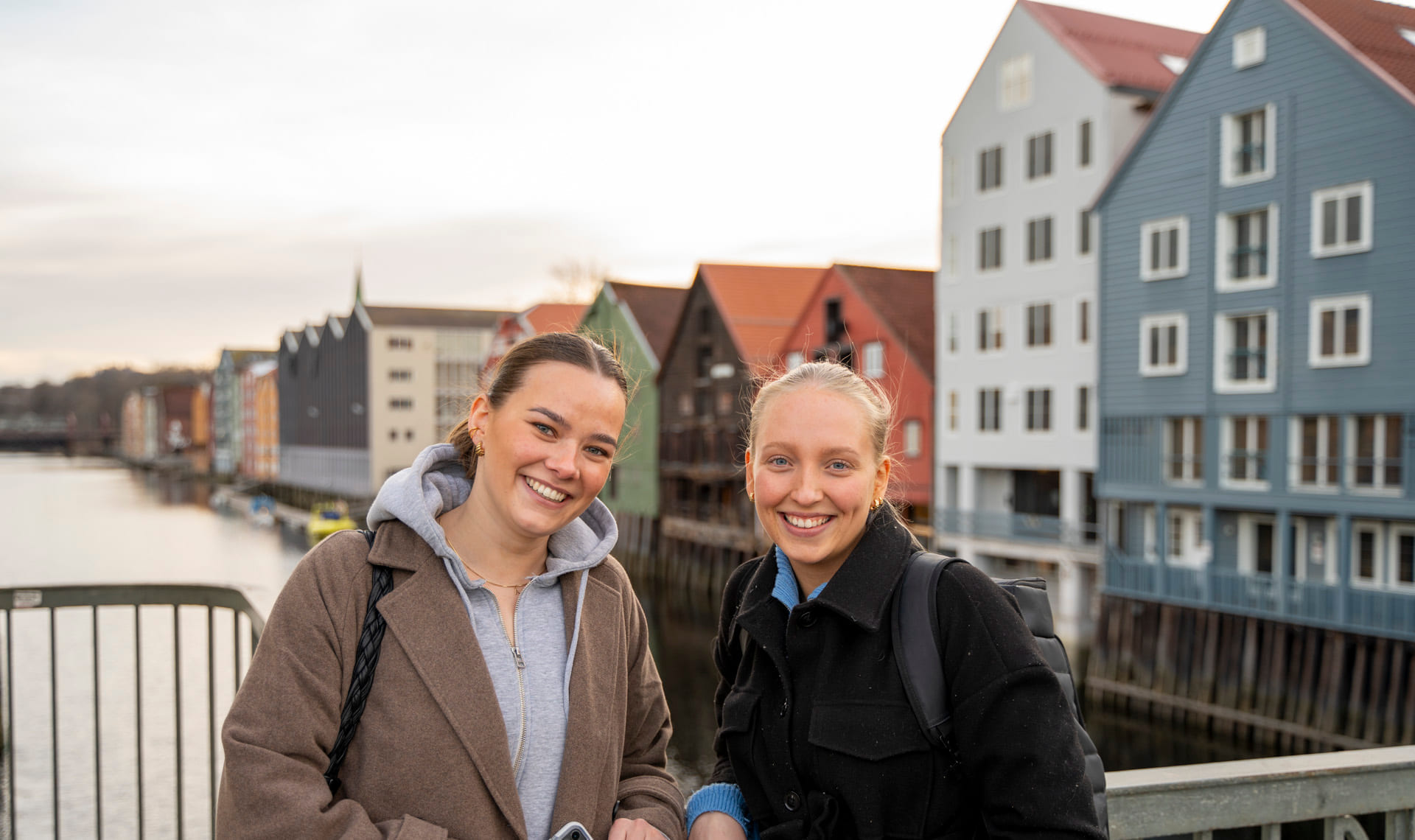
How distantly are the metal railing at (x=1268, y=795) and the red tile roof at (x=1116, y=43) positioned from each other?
26821 mm

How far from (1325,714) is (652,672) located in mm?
20961

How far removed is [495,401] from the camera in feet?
8.94

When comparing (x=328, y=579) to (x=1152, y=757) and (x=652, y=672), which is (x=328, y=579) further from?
(x=1152, y=757)

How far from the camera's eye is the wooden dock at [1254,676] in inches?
769

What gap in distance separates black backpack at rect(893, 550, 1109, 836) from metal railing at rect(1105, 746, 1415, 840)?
55 cm

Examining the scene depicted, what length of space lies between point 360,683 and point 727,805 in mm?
920

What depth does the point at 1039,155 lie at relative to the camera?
2908 centimetres

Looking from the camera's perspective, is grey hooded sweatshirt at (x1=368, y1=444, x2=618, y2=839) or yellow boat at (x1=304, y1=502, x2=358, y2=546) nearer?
grey hooded sweatshirt at (x1=368, y1=444, x2=618, y2=839)

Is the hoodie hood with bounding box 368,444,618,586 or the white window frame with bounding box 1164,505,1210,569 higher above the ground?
the hoodie hood with bounding box 368,444,618,586

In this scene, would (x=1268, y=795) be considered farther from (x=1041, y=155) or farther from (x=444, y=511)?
(x=1041, y=155)

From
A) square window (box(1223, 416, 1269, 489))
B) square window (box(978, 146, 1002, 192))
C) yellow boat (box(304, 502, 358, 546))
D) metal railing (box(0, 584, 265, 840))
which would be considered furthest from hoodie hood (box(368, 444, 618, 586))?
yellow boat (box(304, 502, 358, 546))

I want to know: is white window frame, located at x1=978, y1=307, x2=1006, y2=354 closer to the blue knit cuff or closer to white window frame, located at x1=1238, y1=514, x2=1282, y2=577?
white window frame, located at x1=1238, y1=514, x2=1282, y2=577

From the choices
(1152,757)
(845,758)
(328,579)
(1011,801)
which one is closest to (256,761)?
(328,579)

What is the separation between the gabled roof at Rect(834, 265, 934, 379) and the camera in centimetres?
3378
